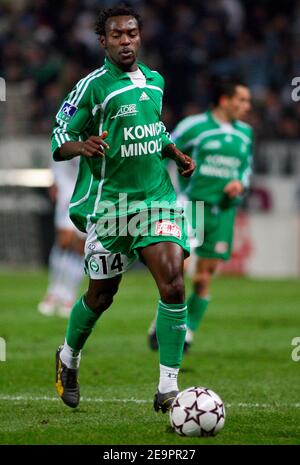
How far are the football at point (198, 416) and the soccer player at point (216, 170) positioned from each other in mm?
4309

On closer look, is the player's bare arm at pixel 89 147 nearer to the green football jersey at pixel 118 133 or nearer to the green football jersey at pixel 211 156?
the green football jersey at pixel 118 133

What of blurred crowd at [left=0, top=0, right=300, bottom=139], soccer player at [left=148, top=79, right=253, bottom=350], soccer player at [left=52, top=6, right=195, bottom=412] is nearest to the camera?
soccer player at [left=52, top=6, right=195, bottom=412]

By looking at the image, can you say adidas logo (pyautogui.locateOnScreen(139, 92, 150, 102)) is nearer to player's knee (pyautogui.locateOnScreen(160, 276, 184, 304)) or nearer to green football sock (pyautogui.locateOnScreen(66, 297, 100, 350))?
player's knee (pyautogui.locateOnScreen(160, 276, 184, 304))

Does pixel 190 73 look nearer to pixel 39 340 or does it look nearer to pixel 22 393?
pixel 39 340

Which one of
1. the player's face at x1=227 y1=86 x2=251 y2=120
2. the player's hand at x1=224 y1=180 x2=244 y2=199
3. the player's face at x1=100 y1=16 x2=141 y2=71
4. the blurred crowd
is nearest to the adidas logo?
the player's face at x1=100 y1=16 x2=141 y2=71

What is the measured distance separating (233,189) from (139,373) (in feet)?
7.84

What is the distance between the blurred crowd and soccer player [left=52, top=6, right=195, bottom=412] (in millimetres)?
12285

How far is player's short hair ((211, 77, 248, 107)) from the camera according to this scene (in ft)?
33.9

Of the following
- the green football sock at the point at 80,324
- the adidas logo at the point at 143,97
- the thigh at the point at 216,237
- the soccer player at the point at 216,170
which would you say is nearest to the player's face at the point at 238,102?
the soccer player at the point at 216,170

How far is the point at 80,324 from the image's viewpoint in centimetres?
670

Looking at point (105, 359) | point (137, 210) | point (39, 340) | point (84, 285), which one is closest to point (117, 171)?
point (137, 210)

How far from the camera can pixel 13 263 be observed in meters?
19.5

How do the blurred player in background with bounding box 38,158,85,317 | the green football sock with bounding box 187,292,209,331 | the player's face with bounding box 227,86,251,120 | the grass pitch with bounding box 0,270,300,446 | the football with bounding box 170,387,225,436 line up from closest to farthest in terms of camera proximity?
the football with bounding box 170,387,225,436 < the grass pitch with bounding box 0,270,300,446 < the green football sock with bounding box 187,292,209,331 < the player's face with bounding box 227,86,251,120 < the blurred player in background with bounding box 38,158,85,317

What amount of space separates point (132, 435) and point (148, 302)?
8.51 m
